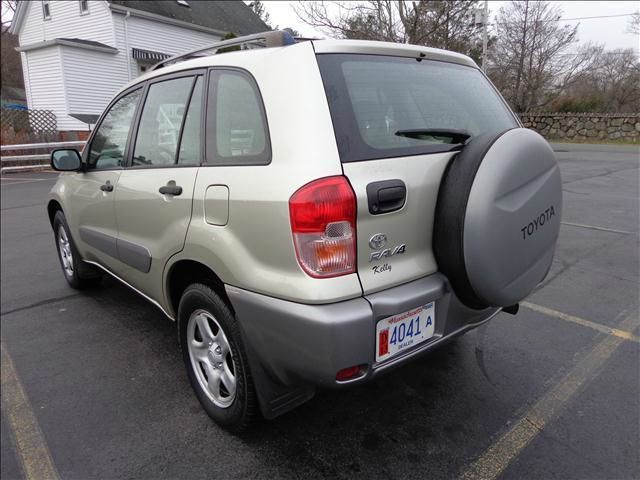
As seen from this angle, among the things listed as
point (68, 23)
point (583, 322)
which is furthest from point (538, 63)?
point (68, 23)

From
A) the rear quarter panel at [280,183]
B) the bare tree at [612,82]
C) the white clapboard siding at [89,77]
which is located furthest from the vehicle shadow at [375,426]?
the white clapboard siding at [89,77]

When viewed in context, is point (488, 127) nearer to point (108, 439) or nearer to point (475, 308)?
point (475, 308)

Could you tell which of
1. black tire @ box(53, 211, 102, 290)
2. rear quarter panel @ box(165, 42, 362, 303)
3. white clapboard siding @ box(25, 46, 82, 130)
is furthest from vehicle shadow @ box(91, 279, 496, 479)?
white clapboard siding @ box(25, 46, 82, 130)

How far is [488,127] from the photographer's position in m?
2.46

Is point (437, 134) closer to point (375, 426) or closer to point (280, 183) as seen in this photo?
point (280, 183)

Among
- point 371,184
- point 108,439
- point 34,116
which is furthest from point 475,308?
point 34,116

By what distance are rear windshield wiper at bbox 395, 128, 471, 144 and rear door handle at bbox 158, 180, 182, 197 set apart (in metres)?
1.14

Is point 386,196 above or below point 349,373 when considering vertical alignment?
above

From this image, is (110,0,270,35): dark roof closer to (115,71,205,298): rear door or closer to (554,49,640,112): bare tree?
(115,71,205,298): rear door

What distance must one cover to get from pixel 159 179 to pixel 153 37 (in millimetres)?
21031

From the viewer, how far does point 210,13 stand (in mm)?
23984

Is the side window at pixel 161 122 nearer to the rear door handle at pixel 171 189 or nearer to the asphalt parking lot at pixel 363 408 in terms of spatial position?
the rear door handle at pixel 171 189

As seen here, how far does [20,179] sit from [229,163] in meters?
13.5

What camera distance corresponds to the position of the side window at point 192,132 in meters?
2.36
